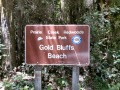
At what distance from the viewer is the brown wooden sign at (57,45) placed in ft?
14.3

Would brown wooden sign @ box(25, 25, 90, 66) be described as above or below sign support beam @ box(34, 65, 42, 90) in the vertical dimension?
above

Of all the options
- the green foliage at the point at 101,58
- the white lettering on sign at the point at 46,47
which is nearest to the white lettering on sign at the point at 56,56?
the white lettering on sign at the point at 46,47

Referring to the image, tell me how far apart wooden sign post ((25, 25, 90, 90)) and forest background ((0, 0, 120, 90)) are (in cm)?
120

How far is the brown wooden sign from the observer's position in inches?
171

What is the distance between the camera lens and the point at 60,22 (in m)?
6.95

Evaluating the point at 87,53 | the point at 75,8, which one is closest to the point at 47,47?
the point at 87,53

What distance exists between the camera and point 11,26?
6.23 m

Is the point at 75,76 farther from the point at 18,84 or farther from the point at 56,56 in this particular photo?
the point at 18,84

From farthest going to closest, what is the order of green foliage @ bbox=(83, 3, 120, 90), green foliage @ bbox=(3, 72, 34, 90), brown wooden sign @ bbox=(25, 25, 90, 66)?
1. green foliage @ bbox=(83, 3, 120, 90)
2. green foliage @ bbox=(3, 72, 34, 90)
3. brown wooden sign @ bbox=(25, 25, 90, 66)

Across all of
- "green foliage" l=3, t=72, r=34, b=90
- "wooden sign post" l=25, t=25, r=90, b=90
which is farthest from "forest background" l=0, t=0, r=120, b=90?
"wooden sign post" l=25, t=25, r=90, b=90

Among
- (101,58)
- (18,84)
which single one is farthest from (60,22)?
(18,84)

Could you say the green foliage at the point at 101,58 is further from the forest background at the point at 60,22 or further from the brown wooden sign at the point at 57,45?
the brown wooden sign at the point at 57,45

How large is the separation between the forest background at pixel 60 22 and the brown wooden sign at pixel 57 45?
120cm

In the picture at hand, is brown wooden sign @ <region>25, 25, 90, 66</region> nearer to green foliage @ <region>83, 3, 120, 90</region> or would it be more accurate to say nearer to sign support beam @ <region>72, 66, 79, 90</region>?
sign support beam @ <region>72, 66, 79, 90</region>
